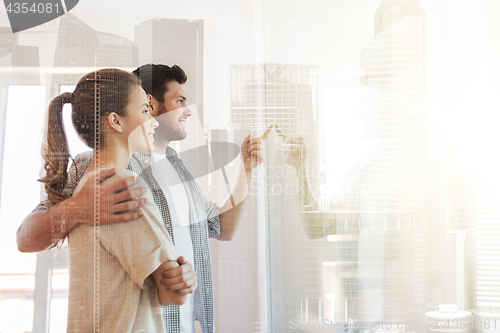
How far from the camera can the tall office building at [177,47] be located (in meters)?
1.25

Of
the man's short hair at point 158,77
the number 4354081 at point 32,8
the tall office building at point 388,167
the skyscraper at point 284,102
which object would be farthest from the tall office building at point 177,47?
the tall office building at point 388,167

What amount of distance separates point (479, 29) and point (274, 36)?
72cm

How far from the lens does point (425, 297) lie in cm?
135

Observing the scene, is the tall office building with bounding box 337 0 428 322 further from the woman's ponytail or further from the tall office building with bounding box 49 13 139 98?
the woman's ponytail

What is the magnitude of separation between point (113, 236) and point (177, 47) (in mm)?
633

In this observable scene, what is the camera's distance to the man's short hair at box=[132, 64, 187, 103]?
1237 millimetres

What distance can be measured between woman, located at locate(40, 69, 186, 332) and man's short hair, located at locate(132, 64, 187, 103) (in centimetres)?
2

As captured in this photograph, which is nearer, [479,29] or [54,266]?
[54,266]

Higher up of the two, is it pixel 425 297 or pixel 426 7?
pixel 426 7

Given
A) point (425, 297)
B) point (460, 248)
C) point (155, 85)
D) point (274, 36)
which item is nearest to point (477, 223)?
point (460, 248)

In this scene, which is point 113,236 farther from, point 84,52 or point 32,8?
point 32,8

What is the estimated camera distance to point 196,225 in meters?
1.27

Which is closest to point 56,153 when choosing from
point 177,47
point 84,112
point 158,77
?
point 84,112

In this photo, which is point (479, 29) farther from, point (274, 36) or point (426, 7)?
point (274, 36)
